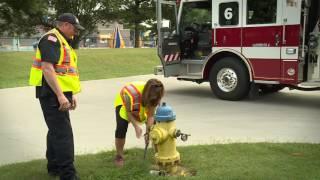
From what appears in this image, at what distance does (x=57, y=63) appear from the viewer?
4.39 m

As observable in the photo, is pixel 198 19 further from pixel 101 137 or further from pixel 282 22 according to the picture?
pixel 101 137

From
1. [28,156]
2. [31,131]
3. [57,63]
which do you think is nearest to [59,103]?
[57,63]

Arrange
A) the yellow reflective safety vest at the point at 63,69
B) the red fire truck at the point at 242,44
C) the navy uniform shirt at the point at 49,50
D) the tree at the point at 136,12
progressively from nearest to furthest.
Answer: the navy uniform shirt at the point at 49,50 → the yellow reflective safety vest at the point at 63,69 → the red fire truck at the point at 242,44 → the tree at the point at 136,12

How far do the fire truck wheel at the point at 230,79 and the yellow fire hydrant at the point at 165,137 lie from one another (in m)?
5.64

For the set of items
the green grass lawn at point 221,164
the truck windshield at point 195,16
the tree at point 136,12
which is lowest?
the green grass lawn at point 221,164

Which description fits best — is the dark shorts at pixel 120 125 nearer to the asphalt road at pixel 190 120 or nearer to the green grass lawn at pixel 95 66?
the asphalt road at pixel 190 120

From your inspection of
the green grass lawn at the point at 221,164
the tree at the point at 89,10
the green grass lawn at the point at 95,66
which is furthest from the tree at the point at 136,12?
the green grass lawn at the point at 221,164

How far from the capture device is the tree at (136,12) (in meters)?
31.0

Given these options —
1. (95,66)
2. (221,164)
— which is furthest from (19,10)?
(95,66)

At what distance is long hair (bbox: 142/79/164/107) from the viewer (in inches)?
185

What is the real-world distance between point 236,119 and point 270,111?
3.84 ft

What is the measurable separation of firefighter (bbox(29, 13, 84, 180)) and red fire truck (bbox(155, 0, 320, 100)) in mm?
5852

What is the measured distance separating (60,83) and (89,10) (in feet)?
86.2

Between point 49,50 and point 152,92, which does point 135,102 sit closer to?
point 152,92
